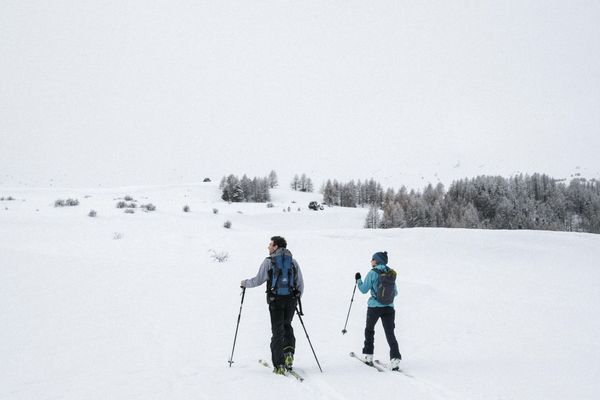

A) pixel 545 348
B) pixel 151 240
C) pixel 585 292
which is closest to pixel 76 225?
pixel 151 240

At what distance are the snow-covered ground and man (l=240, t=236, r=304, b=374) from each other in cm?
37

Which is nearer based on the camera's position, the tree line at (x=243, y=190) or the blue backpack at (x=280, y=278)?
the blue backpack at (x=280, y=278)

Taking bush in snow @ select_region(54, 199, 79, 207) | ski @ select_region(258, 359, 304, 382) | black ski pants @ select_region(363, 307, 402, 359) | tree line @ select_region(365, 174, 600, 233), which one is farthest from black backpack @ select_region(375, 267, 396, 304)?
tree line @ select_region(365, 174, 600, 233)

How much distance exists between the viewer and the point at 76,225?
67.2 feet

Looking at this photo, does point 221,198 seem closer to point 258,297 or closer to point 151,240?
point 151,240

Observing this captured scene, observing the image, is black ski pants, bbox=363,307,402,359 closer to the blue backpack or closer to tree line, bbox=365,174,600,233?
the blue backpack

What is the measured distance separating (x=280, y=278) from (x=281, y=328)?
0.85m

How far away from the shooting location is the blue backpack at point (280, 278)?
5953 millimetres

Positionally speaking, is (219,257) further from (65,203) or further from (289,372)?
(65,203)

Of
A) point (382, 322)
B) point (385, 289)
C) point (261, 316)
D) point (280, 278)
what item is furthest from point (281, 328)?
point (261, 316)

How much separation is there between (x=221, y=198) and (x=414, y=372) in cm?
4341

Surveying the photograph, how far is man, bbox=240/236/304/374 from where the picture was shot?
5.90 m

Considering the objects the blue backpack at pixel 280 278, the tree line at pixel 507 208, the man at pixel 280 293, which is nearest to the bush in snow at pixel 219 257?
the man at pixel 280 293

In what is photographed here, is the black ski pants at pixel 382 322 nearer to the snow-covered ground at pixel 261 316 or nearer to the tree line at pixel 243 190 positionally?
the snow-covered ground at pixel 261 316
